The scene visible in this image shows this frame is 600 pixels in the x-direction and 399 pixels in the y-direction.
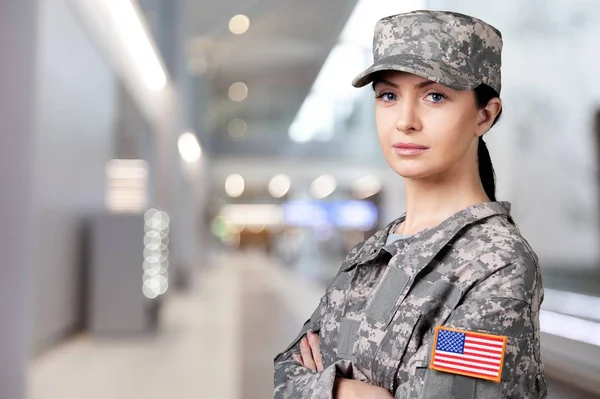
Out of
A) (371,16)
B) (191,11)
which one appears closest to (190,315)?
(191,11)

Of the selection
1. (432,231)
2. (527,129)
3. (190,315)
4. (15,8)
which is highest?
(15,8)

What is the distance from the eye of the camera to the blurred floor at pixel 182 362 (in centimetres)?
489

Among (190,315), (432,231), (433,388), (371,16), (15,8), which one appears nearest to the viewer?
(433,388)

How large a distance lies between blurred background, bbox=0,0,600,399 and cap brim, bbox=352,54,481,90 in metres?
0.55

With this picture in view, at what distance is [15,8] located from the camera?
152 inches

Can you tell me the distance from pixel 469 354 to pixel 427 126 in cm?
35

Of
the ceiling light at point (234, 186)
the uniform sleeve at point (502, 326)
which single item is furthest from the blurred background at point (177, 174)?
the ceiling light at point (234, 186)

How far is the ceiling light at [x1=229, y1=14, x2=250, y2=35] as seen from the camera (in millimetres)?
7352

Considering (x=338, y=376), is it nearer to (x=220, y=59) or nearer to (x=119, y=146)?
(x=220, y=59)

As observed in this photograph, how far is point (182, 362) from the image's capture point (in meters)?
6.14

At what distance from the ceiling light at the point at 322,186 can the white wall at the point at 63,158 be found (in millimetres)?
13521

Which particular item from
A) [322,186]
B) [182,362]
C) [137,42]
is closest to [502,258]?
[182,362]

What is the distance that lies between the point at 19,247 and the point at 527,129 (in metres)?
3.13

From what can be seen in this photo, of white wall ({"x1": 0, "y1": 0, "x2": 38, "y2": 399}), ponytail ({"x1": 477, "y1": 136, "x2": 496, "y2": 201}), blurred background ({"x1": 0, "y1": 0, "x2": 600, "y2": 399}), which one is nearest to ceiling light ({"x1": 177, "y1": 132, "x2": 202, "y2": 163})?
blurred background ({"x1": 0, "y1": 0, "x2": 600, "y2": 399})
